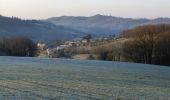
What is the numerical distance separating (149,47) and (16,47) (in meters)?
35.6

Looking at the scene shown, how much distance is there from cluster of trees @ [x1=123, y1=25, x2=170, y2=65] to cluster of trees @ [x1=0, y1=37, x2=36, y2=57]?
1042 inches

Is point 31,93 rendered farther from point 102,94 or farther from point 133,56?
point 133,56

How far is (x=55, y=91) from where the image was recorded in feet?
94.7

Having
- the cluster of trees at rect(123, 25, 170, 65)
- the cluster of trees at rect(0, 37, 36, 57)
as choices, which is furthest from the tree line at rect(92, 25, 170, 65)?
the cluster of trees at rect(0, 37, 36, 57)

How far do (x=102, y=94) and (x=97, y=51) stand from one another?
8615 centimetres

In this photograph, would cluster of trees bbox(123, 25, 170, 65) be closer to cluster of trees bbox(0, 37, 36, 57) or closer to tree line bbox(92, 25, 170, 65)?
tree line bbox(92, 25, 170, 65)

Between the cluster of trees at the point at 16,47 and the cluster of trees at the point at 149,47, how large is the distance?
26456mm

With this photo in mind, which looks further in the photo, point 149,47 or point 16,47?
point 16,47

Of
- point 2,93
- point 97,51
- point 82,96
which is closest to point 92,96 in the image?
point 82,96

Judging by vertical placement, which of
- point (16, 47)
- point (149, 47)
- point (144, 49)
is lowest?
point (144, 49)

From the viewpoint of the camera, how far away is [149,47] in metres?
101

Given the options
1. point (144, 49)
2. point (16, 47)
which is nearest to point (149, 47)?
point (144, 49)

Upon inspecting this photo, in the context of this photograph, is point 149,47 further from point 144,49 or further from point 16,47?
point 16,47

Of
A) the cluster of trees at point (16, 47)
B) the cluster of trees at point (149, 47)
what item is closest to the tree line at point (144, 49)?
the cluster of trees at point (149, 47)
